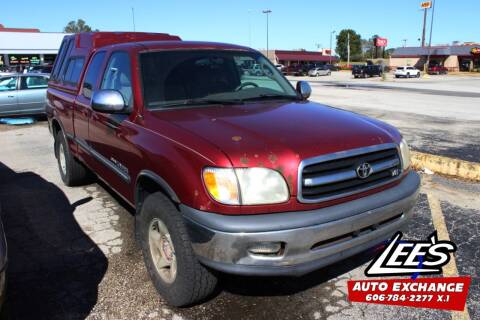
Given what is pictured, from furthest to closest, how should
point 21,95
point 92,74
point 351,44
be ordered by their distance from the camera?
point 351,44
point 21,95
point 92,74

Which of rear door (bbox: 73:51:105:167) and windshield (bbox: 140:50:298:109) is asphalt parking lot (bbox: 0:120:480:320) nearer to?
rear door (bbox: 73:51:105:167)

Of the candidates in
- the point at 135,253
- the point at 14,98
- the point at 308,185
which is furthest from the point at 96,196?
the point at 14,98

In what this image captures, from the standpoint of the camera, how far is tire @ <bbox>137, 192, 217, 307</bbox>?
8.92 feet

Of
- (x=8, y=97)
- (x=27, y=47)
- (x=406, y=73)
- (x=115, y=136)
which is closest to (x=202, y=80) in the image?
(x=115, y=136)

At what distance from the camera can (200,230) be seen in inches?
100.0

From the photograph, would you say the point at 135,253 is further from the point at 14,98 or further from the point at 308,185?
the point at 14,98

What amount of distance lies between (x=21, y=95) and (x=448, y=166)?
12.0 m

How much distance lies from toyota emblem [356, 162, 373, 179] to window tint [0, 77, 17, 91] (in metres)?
12.9

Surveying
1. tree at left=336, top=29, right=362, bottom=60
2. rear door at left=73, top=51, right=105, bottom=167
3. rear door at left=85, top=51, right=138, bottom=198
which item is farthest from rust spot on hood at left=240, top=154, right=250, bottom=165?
tree at left=336, top=29, right=362, bottom=60

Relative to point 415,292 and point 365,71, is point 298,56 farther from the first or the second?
point 415,292

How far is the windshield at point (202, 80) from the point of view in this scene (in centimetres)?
355

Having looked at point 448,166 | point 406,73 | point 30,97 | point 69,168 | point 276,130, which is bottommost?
point 406,73

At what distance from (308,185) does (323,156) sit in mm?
210

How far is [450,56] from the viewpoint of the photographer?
72.6 meters
